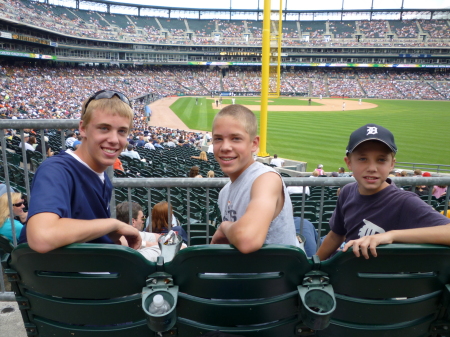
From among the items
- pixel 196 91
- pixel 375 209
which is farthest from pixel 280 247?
pixel 196 91

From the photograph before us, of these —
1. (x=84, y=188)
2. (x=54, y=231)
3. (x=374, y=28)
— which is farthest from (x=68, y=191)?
(x=374, y=28)

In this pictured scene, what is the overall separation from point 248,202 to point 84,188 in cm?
98

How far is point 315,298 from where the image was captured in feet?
5.04

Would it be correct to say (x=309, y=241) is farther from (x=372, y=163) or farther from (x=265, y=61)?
(x=265, y=61)

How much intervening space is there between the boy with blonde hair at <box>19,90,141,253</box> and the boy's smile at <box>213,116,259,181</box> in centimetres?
59

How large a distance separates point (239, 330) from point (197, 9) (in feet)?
331

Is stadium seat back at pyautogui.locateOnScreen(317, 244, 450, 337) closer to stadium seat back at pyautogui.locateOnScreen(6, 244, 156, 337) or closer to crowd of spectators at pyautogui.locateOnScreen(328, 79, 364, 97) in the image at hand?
stadium seat back at pyautogui.locateOnScreen(6, 244, 156, 337)

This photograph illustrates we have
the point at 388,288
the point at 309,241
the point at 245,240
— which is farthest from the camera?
the point at 309,241

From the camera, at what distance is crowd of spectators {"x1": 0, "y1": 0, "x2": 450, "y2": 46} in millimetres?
71262

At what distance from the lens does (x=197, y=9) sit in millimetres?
92000

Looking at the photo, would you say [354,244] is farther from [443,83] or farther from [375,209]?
[443,83]

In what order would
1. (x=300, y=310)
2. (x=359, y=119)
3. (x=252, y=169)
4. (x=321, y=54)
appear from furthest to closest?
1. (x=321, y=54)
2. (x=359, y=119)
3. (x=252, y=169)
4. (x=300, y=310)

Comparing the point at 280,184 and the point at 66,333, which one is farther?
the point at 280,184

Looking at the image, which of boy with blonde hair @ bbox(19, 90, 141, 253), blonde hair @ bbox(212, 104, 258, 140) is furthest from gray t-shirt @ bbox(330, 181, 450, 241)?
boy with blonde hair @ bbox(19, 90, 141, 253)
